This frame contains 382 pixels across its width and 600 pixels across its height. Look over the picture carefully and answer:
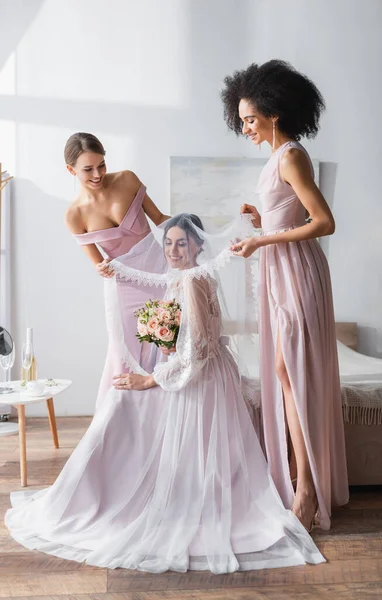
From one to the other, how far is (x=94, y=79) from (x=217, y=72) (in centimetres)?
92

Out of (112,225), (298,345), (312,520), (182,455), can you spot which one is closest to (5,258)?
(112,225)

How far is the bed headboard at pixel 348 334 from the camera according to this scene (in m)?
5.25

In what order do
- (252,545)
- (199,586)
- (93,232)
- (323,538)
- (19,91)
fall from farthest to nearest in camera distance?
A: (19,91) < (93,232) < (323,538) < (252,545) < (199,586)

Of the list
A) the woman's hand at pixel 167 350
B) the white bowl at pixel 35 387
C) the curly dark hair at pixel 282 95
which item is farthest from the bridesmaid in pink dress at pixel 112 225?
the curly dark hair at pixel 282 95

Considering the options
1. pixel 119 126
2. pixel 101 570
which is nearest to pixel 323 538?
pixel 101 570

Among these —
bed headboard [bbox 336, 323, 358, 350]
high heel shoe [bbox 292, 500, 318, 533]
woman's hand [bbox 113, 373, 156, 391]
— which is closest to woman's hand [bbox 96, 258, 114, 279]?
woman's hand [bbox 113, 373, 156, 391]

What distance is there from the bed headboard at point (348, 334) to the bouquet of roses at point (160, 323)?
104 inches

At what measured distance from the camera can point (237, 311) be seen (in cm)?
288

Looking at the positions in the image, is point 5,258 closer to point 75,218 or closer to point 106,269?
point 75,218

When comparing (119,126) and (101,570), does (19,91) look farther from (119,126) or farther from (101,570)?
(101,570)

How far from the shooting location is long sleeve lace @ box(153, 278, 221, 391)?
276 centimetres

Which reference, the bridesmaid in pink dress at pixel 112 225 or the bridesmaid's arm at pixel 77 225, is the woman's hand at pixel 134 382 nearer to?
the bridesmaid in pink dress at pixel 112 225

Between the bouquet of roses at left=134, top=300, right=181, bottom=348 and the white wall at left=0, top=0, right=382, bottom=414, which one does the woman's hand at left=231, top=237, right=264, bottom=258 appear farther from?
the white wall at left=0, top=0, right=382, bottom=414

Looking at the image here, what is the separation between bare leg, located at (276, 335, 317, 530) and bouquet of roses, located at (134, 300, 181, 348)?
0.44m
